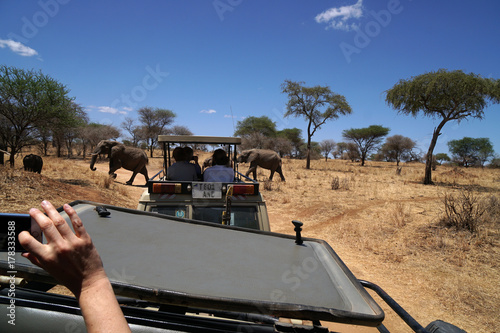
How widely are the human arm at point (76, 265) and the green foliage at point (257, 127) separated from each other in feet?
133

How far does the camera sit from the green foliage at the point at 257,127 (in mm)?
41875

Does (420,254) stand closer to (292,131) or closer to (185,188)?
(185,188)

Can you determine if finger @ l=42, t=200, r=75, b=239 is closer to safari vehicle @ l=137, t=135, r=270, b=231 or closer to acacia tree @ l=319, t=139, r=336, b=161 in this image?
safari vehicle @ l=137, t=135, r=270, b=231

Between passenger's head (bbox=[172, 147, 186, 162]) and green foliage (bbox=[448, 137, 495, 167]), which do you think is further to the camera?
green foliage (bbox=[448, 137, 495, 167])

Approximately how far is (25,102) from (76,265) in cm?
1362

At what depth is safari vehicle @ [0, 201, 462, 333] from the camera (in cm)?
119

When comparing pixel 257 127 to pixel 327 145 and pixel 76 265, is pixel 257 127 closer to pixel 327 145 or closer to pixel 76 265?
pixel 327 145

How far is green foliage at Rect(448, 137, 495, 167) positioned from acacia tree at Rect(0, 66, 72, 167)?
4814 cm

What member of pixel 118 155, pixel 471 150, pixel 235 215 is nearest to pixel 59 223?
pixel 235 215

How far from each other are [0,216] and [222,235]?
1.38 metres

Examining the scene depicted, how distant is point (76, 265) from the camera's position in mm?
762

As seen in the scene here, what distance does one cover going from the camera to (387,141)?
1692 inches

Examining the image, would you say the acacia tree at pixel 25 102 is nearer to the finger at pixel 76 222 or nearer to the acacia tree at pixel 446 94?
the finger at pixel 76 222

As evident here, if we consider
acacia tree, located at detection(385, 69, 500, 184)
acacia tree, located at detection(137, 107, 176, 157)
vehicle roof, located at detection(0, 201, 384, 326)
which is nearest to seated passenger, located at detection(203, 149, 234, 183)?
vehicle roof, located at detection(0, 201, 384, 326)
